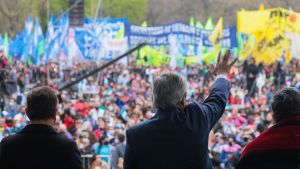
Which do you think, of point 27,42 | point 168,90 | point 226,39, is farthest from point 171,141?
point 226,39

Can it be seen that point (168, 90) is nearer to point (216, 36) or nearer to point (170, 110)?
point (170, 110)

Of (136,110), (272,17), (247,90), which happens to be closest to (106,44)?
(272,17)

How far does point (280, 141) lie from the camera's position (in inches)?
141

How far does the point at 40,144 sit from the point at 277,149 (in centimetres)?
121

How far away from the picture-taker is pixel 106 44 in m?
31.9

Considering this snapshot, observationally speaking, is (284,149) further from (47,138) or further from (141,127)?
(47,138)

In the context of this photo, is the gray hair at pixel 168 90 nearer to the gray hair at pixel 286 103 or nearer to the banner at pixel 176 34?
the gray hair at pixel 286 103

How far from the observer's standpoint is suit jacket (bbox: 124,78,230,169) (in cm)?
349

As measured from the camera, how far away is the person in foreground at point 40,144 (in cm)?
351

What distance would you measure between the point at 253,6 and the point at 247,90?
132 feet

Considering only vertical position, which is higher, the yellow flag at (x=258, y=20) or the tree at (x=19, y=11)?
the tree at (x=19, y=11)

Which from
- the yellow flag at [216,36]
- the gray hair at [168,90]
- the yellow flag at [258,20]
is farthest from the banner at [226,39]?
the gray hair at [168,90]

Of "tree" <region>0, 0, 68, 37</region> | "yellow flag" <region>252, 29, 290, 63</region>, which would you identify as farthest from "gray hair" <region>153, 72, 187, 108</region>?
"tree" <region>0, 0, 68, 37</region>

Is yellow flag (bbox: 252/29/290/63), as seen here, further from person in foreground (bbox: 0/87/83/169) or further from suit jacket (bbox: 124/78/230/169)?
person in foreground (bbox: 0/87/83/169)
